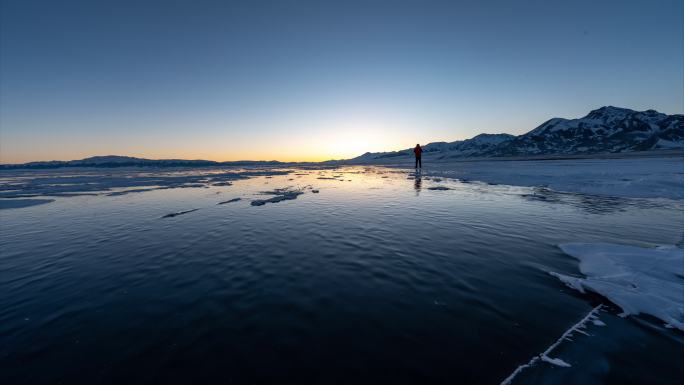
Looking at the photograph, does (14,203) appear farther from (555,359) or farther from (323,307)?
(555,359)

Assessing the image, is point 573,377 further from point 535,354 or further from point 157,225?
point 157,225

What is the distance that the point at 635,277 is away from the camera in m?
6.05

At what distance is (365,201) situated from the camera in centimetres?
1738

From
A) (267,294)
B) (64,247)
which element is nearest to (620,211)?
(267,294)

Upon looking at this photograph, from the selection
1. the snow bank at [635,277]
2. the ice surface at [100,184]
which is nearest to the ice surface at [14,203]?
the ice surface at [100,184]

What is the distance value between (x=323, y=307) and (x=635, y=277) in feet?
22.8

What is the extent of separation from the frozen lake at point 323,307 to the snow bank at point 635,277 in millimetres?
246

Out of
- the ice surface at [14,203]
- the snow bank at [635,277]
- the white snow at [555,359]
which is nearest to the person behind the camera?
the white snow at [555,359]

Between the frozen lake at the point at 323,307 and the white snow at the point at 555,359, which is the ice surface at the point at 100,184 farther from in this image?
the white snow at the point at 555,359

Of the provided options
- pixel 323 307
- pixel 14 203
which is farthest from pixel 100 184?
pixel 323 307

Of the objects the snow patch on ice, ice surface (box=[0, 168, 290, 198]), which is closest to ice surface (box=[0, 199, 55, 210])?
ice surface (box=[0, 168, 290, 198])

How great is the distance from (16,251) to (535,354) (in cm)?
1445

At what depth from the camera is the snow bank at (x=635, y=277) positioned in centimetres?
496

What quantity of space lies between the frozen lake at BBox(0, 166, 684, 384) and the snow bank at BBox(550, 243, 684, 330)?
0.25 metres
